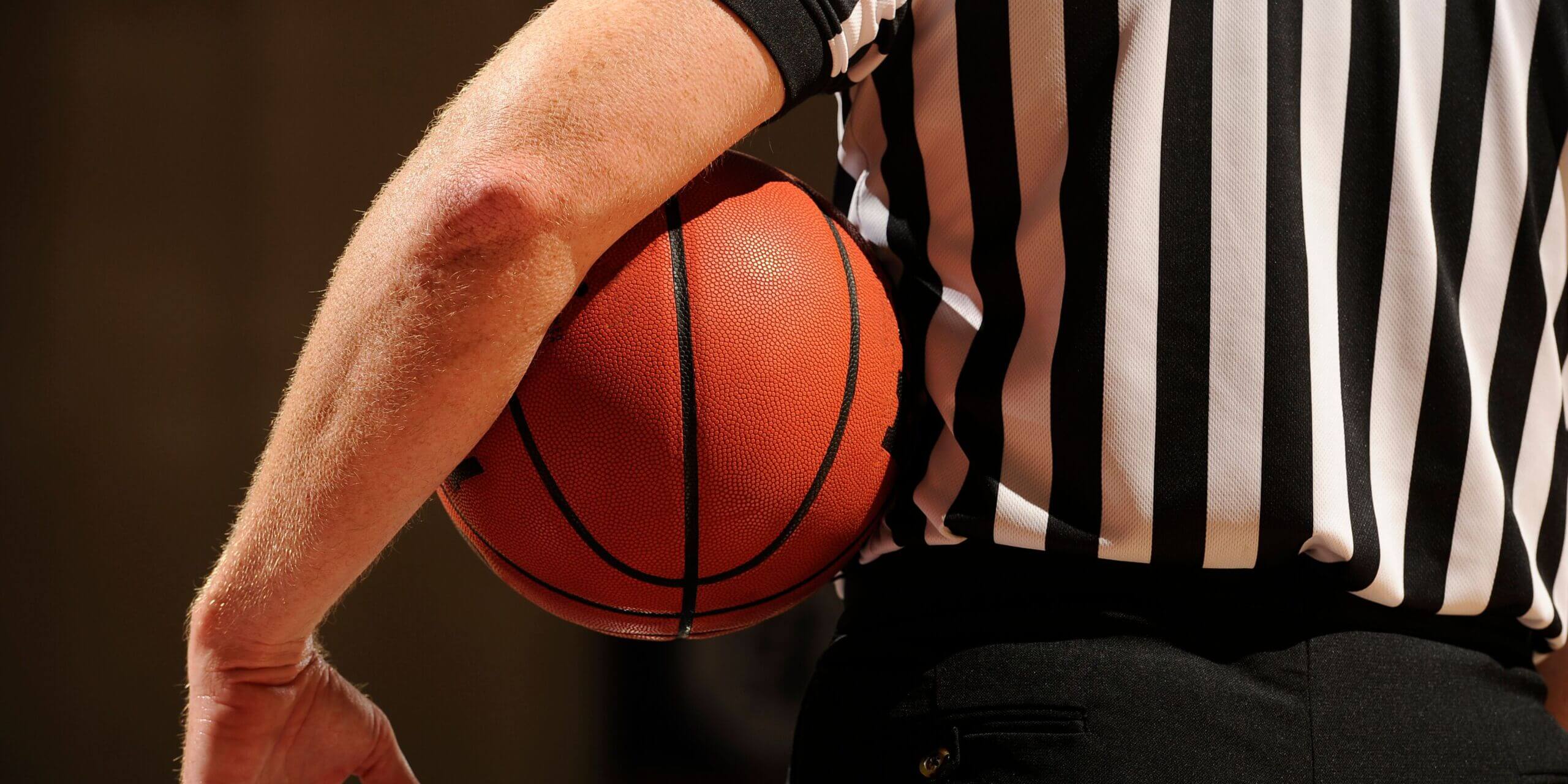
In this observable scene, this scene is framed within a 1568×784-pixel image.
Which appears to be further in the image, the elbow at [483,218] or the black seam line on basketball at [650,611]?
the black seam line on basketball at [650,611]

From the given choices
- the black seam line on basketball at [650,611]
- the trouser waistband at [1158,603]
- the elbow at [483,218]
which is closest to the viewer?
the elbow at [483,218]

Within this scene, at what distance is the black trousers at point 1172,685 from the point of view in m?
0.78

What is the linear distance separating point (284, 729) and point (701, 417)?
0.46 meters

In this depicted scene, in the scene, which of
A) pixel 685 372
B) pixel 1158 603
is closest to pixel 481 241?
pixel 685 372

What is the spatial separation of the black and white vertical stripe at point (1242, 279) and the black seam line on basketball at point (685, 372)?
0.18 m

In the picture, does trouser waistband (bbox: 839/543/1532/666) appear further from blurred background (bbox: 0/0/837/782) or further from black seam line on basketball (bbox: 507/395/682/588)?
blurred background (bbox: 0/0/837/782)

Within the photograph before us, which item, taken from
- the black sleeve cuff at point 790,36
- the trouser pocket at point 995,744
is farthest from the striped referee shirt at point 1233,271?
the trouser pocket at point 995,744

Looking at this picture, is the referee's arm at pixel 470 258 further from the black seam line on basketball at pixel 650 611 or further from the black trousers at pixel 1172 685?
the black trousers at pixel 1172 685

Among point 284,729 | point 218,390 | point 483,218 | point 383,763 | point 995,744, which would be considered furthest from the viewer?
point 218,390

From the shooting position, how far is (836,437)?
0.88 meters

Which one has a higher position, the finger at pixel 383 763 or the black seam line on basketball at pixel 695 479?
the black seam line on basketball at pixel 695 479

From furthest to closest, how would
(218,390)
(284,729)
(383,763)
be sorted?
(218,390)
(383,763)
(284,729)

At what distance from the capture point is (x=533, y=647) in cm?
285

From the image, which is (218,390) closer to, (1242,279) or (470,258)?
(470,258)
